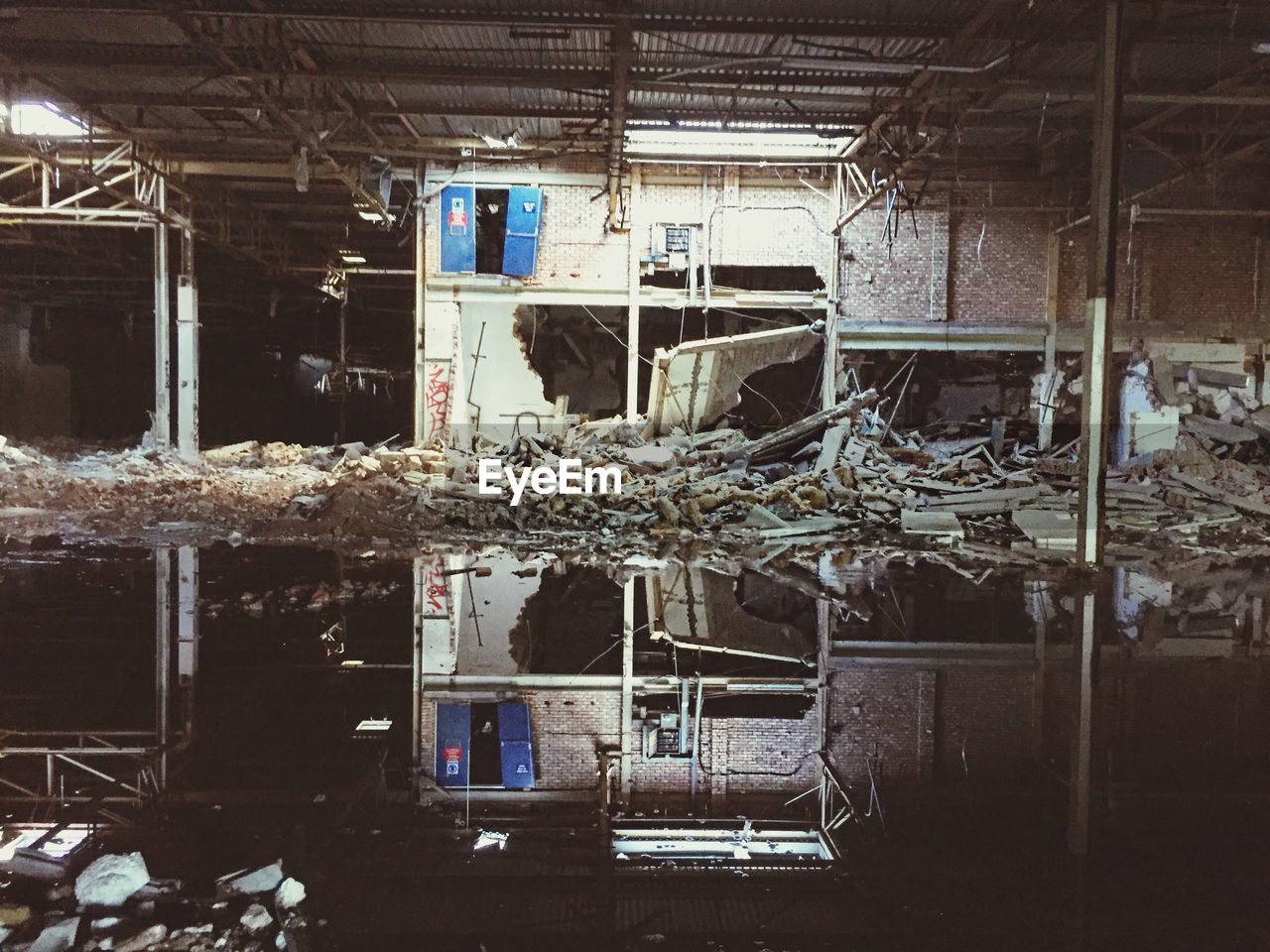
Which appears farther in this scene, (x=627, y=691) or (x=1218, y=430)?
(x=1218, y=430)

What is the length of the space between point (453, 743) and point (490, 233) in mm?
13724

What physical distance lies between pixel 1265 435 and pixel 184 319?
64.0ft

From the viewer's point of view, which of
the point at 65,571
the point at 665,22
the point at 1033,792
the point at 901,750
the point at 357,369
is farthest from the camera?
the point at 357,369

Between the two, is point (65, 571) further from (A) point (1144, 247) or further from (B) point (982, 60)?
(A) point (1144, 247)

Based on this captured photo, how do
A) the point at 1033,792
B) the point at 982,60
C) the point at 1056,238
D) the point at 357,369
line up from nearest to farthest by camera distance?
the point at 1033,792, the point at 982,60, the point at 1056,238, the point at 357,369

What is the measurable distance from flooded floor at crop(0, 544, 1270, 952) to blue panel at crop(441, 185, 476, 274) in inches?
394

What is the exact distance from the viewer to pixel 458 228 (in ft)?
50.5

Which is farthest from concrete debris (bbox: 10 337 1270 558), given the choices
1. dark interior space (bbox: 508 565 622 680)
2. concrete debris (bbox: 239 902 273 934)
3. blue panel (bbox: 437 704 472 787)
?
concrete debris (bbox: 239 902 273 934)

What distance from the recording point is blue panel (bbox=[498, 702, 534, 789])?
11.0 feet

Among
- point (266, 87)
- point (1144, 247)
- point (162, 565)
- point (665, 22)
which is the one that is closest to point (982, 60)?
point (665, 22)

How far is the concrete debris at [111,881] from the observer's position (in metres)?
2.37

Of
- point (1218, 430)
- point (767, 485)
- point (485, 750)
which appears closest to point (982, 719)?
point (485, 750)

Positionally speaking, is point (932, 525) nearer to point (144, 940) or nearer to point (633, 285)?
point (633, 285)

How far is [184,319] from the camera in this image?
1606 cm
